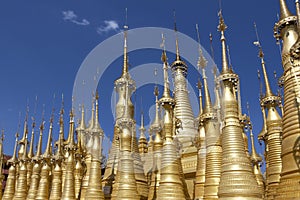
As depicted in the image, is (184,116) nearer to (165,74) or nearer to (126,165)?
(165,74)

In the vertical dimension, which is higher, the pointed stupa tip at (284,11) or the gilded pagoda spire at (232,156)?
the pointed stupa tip at (284,11)

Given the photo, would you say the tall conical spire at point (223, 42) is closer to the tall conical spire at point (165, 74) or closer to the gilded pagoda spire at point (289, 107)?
the gilded pagoda spire at point (289, 107)

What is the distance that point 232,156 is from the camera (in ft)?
46.5

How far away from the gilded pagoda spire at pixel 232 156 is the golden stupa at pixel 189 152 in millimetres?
38

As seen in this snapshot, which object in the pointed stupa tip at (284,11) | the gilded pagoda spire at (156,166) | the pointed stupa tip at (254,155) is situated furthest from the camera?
the pointed stupa tip at (254,155)

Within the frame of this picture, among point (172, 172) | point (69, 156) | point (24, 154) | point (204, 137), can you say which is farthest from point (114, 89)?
point (24, 154)

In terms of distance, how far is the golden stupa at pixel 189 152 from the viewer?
13391mm

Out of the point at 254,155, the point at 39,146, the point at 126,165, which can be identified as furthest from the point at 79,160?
the point at 254,155

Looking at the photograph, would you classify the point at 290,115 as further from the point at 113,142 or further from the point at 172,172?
the point at 113,142

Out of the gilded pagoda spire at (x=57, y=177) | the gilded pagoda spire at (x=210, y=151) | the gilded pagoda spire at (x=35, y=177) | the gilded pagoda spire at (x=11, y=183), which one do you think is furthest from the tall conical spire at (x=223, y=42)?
the gilded pagoda spire at (x=11, y=183)

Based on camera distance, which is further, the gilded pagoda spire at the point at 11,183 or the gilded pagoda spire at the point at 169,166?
the gilded pagoda spire at the point at 11,183

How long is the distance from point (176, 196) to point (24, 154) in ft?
73.4

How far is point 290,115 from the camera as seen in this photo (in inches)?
512

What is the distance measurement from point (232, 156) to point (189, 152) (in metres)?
10.6
